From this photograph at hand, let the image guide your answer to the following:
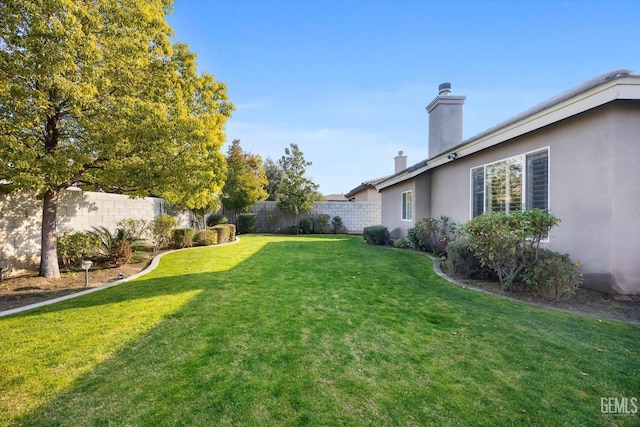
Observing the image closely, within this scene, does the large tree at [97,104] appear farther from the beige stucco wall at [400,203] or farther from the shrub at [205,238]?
the beige stucco wall at [400,203]

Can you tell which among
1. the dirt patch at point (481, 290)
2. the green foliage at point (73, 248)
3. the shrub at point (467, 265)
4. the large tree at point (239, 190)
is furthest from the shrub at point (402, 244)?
the green foliage at point (73, 248)

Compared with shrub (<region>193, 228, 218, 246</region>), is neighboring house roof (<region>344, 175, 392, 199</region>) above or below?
above

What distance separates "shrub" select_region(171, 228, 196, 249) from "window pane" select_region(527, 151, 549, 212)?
41.3 ft

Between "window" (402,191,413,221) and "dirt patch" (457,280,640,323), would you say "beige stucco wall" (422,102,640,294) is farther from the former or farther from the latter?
"window" (402,191,413,221)

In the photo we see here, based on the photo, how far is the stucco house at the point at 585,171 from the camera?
5.38m

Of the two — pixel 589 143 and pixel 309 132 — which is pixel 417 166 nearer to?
pixel 589 143

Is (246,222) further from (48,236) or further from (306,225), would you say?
(48,236)

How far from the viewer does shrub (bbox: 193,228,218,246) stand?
14.0m

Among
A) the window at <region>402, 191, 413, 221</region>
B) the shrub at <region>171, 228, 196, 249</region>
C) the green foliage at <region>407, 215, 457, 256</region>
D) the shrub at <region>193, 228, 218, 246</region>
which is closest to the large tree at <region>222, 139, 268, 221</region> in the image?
the shrub at <region>193, 228, 218, 246</region>

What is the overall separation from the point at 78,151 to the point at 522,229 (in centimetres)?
903

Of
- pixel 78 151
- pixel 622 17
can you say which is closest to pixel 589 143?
pixel 622 17

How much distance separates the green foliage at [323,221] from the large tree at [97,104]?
1385 centimetres

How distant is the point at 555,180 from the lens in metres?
6.46

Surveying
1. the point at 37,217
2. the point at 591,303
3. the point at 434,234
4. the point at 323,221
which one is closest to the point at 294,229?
the point at 323,221
